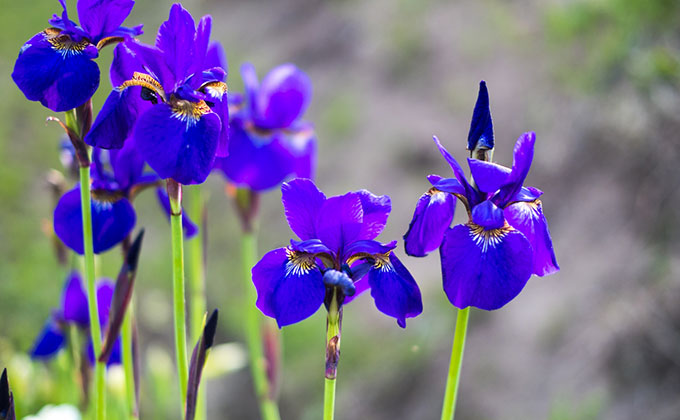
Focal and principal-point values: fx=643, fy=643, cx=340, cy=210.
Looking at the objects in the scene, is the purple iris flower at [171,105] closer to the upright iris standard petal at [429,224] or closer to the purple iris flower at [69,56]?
the purple iris flower at [69,56]

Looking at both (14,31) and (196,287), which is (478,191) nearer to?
(196,287)

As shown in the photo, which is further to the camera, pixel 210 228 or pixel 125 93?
pixel 210 228

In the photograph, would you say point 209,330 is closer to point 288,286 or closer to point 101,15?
point 288,286

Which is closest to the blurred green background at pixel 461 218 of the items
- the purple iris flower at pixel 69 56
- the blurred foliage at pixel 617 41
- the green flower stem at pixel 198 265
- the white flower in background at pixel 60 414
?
the blurred foliage at pixel 617 41

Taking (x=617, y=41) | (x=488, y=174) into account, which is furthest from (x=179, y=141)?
(x=617, y=41)

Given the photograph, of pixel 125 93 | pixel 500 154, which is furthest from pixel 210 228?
pixel 125 93
